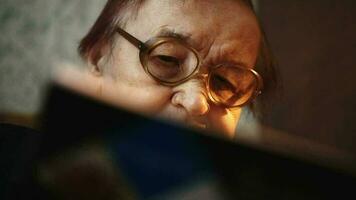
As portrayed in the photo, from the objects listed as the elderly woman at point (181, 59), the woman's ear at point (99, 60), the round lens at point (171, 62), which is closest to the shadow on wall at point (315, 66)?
the elderly woman at point (181, 59)

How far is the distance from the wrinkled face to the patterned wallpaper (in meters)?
0.09

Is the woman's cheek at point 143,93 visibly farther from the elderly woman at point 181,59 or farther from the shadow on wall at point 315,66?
the shadow on wall at point 315,66

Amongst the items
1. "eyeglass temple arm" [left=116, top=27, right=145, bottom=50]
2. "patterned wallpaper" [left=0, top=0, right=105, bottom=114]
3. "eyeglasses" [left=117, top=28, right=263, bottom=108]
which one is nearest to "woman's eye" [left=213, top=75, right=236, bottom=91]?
"eyeglasses" [left=117, top=28, right=263, bottom=108]

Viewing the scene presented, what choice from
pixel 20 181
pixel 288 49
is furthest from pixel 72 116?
pixel 288 49

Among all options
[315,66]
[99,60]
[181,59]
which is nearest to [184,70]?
[181,59]

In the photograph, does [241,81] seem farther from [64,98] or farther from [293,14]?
[64,98]

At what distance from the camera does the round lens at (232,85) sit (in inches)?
25.0

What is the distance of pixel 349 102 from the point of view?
0.69 meters

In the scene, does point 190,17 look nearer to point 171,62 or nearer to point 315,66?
point 171,62

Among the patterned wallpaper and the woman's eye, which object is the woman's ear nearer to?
the patterned wallpaper

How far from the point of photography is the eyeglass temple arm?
2.05 feet

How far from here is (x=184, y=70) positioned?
24.7 inches

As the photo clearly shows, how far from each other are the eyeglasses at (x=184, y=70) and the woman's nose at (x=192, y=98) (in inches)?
0.4

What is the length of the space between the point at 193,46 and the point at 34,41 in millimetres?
281
